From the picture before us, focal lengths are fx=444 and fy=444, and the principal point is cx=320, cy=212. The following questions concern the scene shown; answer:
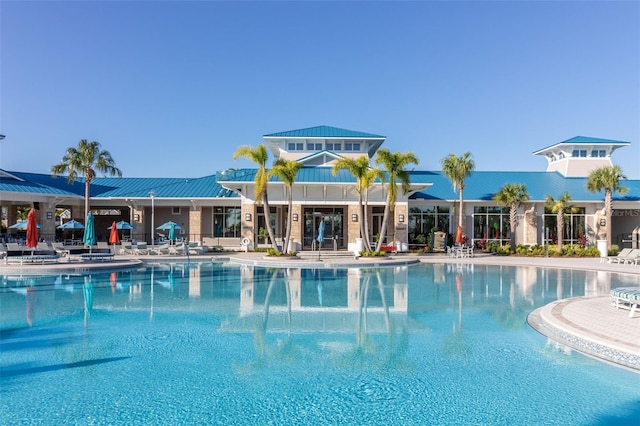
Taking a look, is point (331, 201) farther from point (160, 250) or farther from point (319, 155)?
point (160, 250)

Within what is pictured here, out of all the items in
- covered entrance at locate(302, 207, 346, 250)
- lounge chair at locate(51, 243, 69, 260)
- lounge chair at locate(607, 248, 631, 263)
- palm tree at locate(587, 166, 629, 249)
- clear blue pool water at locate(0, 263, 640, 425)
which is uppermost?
palm tree at locate(587, 166, 629, 249)

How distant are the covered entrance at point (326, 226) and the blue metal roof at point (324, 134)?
187 inches

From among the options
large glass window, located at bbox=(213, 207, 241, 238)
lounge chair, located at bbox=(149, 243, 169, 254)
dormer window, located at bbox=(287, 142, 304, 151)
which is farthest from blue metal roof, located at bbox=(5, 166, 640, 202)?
lounge chair, located at bbox=(149, 243, 169, 254)

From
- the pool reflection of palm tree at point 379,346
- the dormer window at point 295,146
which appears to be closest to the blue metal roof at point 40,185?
the dormer window at point 295,146

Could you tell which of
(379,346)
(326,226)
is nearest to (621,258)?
(326,226)

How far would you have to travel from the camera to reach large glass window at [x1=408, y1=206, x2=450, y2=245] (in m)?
29.4

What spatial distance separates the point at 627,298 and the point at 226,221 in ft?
82.8

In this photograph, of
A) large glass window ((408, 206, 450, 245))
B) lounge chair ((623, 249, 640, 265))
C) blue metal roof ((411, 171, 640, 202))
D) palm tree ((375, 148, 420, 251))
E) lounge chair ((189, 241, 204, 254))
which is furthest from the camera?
large glass window ((408, 206, 450, 245))

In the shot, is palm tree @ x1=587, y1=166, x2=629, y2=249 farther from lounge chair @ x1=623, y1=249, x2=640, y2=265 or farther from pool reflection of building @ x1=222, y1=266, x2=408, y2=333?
pool reflection of building @ x1=222, y1=266, x2=408, y2=333

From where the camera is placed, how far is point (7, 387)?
19.6 ft

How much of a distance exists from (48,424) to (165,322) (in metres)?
4.75

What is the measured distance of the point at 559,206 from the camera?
86.7ft

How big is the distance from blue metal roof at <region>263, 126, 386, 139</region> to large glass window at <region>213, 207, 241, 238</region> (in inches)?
232

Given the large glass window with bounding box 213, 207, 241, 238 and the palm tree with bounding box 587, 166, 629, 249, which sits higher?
the palm tree with bounding box 587, 166, 629, 249
